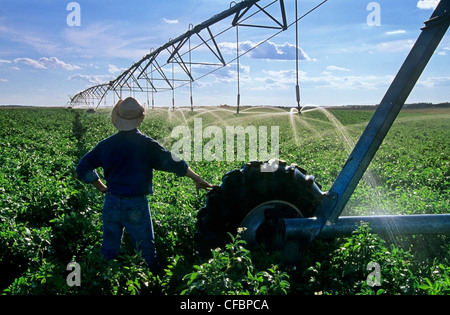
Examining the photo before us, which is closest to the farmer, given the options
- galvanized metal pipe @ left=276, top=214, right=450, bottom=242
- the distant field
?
the distant field

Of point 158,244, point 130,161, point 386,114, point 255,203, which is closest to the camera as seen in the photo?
point 386,114

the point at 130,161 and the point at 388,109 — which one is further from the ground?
the point at 388,109

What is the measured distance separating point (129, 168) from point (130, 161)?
7cm

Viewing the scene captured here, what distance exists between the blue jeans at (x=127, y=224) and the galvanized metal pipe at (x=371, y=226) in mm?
1287

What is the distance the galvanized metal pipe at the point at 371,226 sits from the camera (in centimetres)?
338

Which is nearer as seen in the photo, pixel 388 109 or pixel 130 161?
pixel 388 109

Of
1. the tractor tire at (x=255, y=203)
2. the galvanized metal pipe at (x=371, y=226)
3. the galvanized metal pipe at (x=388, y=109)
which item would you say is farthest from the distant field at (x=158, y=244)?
the galvanized metal pipe at (x=388, y=109)

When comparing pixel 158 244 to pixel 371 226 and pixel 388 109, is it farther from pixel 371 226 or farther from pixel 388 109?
pixel 388 109

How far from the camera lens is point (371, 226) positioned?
3.64m

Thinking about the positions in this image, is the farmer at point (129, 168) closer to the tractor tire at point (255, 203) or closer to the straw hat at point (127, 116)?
the straw hat at point (127, 116)

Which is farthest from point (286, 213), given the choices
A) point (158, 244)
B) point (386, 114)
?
point (158, 244)

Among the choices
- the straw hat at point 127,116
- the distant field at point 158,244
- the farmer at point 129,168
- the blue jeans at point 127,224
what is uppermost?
the straw hat at point 127,116
